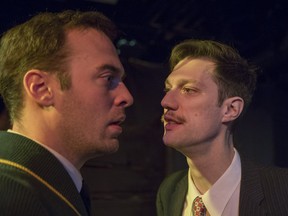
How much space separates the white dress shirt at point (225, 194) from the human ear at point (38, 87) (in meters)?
1.12

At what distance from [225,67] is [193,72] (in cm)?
24

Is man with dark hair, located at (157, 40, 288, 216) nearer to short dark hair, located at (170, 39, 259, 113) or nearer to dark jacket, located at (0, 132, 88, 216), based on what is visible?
short dark hair, located at (170, 39, 259, 113)

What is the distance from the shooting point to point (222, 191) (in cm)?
212

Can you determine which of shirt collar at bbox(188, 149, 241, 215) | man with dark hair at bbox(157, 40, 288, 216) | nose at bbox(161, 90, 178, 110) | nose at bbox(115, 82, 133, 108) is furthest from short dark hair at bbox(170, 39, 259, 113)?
nose at bbox(115, 82, 133, 108)

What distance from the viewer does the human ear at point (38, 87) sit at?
144cm

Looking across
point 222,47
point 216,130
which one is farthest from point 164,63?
point 216,130

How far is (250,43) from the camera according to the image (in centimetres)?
410

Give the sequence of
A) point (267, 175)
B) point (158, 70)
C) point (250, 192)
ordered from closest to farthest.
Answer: point (250, 192), point (267, 175), point (158, 70)

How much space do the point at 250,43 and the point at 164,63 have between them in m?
1.07

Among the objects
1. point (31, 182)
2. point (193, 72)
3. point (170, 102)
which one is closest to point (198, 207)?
point (170, 102)

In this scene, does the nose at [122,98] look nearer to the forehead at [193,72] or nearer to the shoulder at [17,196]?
the shoulder at [17,196]

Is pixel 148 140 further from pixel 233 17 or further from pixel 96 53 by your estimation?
pixel 96 53

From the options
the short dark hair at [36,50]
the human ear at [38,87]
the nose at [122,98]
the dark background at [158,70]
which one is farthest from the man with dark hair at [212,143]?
the dark background at [158,70]

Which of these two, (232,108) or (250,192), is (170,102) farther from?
(250,192)
